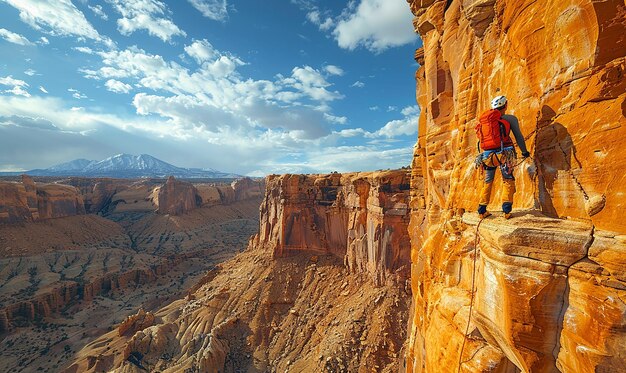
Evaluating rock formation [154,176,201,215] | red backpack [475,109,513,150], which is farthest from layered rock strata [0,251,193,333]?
red backpack [475,109,513,150]

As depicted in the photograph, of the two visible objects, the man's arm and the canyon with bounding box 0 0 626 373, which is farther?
the man's arm

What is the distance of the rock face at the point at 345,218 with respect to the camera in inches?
1231

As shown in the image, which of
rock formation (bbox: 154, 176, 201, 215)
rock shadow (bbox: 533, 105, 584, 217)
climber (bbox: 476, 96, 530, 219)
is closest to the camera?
rock shadow (bbox: 533, 105, 584, 217)

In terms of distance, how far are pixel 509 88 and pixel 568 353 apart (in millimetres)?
6213

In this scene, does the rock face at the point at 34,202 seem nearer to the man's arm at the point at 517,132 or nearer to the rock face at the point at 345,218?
the rock face at the point at 345,218

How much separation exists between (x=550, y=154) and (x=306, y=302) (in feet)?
111

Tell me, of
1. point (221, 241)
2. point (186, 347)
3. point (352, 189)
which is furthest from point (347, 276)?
point (221, 241)

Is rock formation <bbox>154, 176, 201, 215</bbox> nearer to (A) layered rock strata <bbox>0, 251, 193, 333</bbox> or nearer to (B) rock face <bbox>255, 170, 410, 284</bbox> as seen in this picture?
(A) layered rock strata <bbox>0, 251, 193, 333</bbox>

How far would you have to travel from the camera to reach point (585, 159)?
17.9 ft

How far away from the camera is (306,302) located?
35.4 metres

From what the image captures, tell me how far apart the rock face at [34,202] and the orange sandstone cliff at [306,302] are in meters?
56.6

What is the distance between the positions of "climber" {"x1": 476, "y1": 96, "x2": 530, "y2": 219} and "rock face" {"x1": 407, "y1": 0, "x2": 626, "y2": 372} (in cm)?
29

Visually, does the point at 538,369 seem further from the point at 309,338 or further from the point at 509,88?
the point at 309,338

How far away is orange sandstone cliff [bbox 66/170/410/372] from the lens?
92.8 ft
